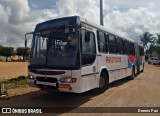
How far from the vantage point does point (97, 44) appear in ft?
31.6

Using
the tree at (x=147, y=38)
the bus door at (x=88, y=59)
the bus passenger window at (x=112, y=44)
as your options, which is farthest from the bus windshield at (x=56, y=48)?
the tree at (x=147, y=38)

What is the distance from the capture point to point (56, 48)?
8305 millimetres

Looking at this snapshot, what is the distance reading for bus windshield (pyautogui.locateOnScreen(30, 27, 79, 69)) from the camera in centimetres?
789

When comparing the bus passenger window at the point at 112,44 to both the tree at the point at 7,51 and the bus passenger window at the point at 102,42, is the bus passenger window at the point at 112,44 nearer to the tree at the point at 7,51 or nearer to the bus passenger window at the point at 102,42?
the bus passenger window at the point at 102,42

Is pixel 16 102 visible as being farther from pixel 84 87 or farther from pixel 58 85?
pixel 84 87

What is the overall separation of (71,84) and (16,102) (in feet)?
8.28

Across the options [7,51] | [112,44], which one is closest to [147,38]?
[7,51]

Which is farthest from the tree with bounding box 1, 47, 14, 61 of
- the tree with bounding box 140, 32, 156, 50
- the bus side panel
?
the bus side panel

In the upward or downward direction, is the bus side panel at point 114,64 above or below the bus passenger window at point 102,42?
below

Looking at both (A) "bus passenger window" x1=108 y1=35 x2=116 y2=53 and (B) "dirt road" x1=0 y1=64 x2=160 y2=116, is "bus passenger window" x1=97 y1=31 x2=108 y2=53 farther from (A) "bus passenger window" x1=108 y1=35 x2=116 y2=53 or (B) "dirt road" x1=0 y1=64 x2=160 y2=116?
(B) "dirt road" x1=0 y1=64 x2=160 y2=116

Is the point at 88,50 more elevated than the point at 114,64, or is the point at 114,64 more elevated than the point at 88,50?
the point at 88,50

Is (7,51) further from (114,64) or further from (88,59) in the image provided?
(88,59)

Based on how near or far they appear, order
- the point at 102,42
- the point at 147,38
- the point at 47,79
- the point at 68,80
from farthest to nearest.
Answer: the point at 147,38, the point at 102,42, the point at 47,79, the point at 68,80

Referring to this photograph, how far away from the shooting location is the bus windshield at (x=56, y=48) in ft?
25.9
